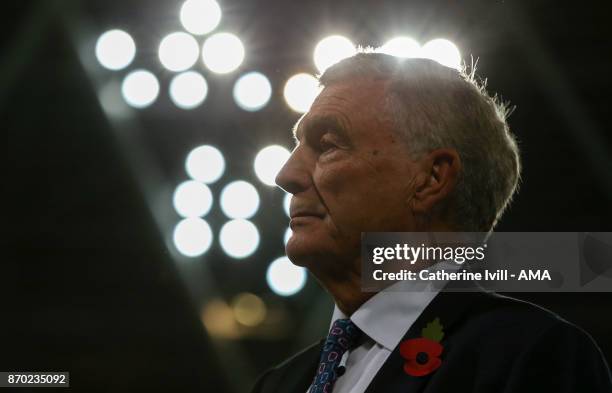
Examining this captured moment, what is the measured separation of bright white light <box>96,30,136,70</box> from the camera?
330 centimetres

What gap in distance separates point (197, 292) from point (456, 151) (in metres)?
2.10

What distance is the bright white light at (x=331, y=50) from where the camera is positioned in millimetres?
2941

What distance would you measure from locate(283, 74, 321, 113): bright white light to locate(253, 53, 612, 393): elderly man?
154 cm

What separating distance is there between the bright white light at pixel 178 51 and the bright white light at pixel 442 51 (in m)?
1.07

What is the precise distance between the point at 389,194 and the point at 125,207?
2246 mm

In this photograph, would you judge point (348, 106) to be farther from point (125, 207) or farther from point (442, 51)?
point (125, 207)

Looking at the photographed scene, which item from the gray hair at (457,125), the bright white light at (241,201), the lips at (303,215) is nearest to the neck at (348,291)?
the lips at (303,215)

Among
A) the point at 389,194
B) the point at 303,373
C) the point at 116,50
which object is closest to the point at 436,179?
the point at 389,194

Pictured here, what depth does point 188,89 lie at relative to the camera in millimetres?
3328

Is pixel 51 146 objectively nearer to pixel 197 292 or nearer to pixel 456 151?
pixel 197 292

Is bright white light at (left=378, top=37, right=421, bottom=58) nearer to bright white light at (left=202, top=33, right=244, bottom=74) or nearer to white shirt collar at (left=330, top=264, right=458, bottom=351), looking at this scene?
bright white light at (left=202, top=33, right=244, bottom=74)

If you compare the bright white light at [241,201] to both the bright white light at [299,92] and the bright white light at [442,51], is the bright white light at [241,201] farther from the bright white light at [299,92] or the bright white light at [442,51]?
the bright white light at [442,51]

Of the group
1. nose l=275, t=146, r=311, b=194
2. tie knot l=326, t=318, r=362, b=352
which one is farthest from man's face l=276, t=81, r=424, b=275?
tie knot l=326, t=318, r=362, b=352

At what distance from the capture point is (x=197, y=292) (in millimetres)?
3314
